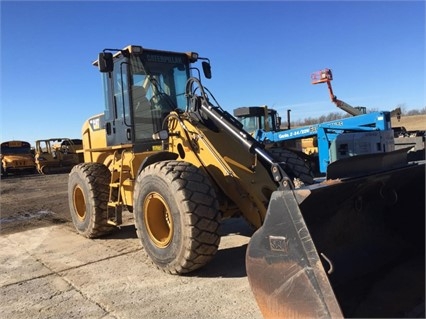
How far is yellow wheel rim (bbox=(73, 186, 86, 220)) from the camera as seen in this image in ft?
23.7

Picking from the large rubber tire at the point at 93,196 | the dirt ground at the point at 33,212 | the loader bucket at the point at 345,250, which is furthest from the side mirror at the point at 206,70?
the dirt ground at the point at 33,212

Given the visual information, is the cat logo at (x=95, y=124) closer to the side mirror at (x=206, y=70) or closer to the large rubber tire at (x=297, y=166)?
the side mirror at (x=206, y=70)

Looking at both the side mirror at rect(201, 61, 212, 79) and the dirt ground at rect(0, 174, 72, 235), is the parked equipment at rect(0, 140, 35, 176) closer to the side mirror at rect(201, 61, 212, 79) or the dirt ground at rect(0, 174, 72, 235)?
the dirt ground at rect(0, 174, 72, 235)

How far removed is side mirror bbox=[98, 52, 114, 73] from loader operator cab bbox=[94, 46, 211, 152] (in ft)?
1.11

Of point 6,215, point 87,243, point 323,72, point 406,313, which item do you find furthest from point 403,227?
point 323,72

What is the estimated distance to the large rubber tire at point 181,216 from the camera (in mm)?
4215

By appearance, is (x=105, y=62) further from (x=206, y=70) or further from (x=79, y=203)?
(x=79, y=203)

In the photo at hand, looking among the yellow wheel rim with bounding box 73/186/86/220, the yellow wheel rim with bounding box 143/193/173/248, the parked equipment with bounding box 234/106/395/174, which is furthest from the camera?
the parked equipment with bounding box 234/106/395/174

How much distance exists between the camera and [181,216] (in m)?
4.26

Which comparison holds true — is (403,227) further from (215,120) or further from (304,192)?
(215,120)

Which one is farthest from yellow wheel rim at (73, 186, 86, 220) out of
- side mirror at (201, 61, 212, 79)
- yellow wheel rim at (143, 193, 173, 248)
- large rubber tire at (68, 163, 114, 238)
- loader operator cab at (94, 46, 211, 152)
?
side mirror at (201, 61, 212, 79)

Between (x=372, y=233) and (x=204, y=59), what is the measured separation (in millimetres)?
3984

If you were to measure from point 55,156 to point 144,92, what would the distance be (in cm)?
2284

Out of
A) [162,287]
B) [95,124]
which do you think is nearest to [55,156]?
[95,124]
